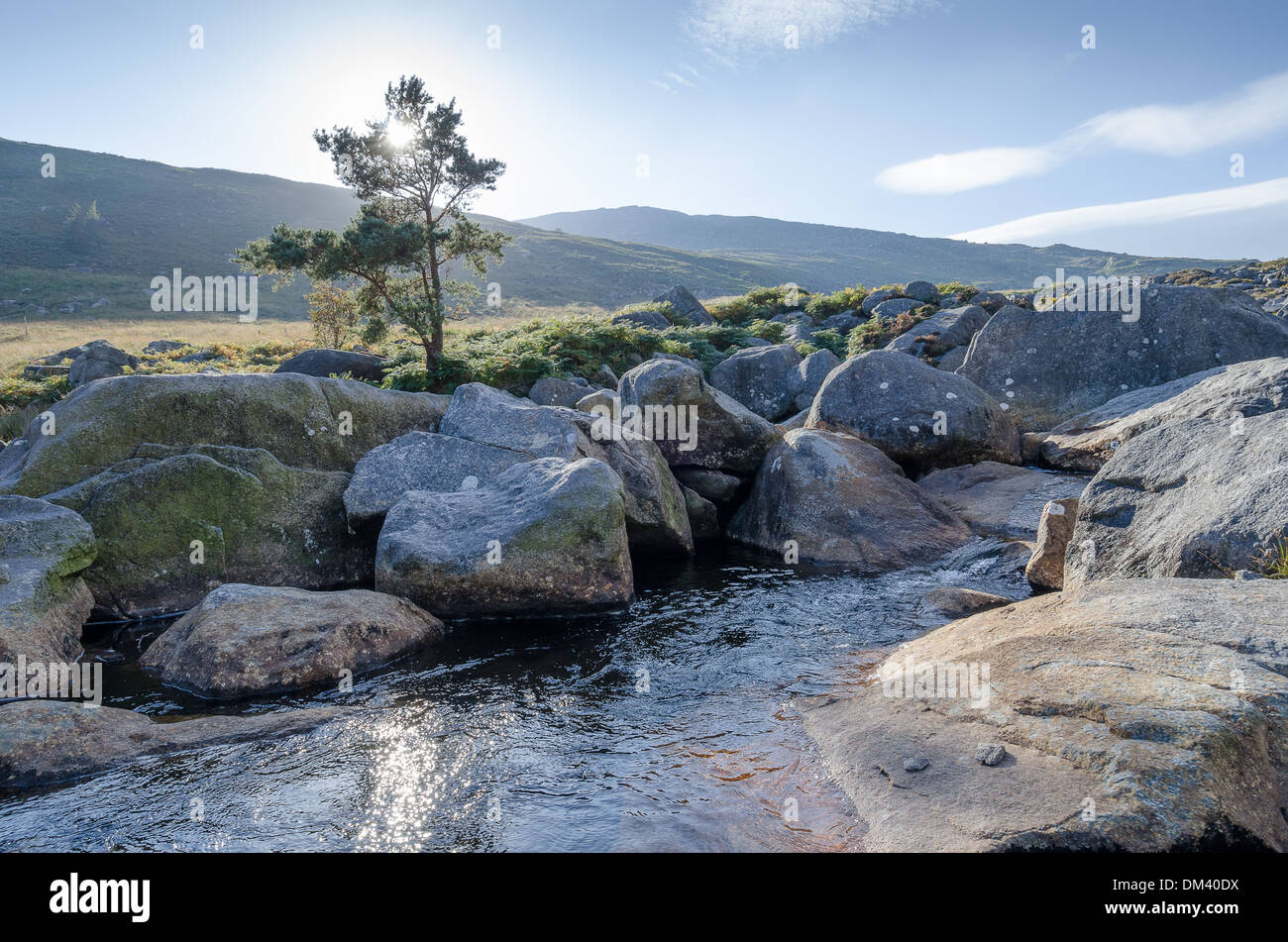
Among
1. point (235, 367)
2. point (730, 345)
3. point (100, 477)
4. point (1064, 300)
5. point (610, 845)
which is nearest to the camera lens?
point (610, 845)

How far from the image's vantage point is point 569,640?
995cm

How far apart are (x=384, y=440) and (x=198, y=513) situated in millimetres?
3611

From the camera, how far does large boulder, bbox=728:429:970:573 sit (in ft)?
43.9

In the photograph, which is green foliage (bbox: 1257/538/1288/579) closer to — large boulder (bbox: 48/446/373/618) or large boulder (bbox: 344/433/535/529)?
large boulder (bbox: 344/433/535/529)

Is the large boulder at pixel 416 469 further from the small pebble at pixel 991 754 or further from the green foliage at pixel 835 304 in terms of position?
the green foliage at pixel 835 304

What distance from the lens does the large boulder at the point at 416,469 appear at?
12328mm

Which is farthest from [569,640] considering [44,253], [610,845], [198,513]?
[44,253]

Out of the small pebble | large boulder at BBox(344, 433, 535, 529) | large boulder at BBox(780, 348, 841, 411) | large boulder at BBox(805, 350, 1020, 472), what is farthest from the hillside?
the small pebble

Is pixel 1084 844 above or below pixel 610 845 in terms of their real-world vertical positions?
above

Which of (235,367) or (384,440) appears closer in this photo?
(384,440)

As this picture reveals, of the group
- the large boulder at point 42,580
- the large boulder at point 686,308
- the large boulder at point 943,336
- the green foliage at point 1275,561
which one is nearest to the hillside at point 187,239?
the large boulder at point 686,308

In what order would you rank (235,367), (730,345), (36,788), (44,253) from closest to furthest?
(36,788), (730,345), (235,367), (44,253)

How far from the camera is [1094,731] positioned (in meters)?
5.12
